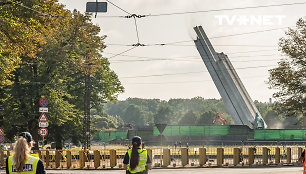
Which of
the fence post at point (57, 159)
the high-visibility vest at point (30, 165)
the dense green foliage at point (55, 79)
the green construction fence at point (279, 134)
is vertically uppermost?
the dense green foliage at point (55, 79)

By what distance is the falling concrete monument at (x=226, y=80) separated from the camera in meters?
65.9

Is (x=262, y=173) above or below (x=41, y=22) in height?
below

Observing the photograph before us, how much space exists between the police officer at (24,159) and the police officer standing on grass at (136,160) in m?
3.16

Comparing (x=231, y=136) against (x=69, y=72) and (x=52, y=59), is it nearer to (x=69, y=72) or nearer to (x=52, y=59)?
(x=69, y=72)

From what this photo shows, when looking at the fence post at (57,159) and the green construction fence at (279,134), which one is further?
the green construction fence at (279,134)

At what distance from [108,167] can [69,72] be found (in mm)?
13009

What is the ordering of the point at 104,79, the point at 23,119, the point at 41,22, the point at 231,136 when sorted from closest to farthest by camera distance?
the point at 41,22
the point at 23,119
the point at 104,79
the point at 231,136

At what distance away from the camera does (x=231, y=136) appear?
69375 millimetres

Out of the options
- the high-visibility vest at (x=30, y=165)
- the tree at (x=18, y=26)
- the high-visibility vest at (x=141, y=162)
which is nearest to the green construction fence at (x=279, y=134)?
the tree at (x=18, y=26)

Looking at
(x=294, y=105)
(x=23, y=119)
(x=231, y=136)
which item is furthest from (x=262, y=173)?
(x=231, y=136)

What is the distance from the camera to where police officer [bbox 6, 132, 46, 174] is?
268 inches

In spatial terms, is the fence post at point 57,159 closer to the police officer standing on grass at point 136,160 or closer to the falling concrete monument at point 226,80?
the police officer standing on grass at point 136,160

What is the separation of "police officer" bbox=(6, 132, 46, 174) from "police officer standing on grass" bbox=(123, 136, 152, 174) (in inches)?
125

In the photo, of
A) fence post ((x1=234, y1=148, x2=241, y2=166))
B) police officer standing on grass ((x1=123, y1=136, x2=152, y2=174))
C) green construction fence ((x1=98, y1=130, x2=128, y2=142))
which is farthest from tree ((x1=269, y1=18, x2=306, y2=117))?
green construction fence ((x1=98, y1=130, x2=128, y2=142))
